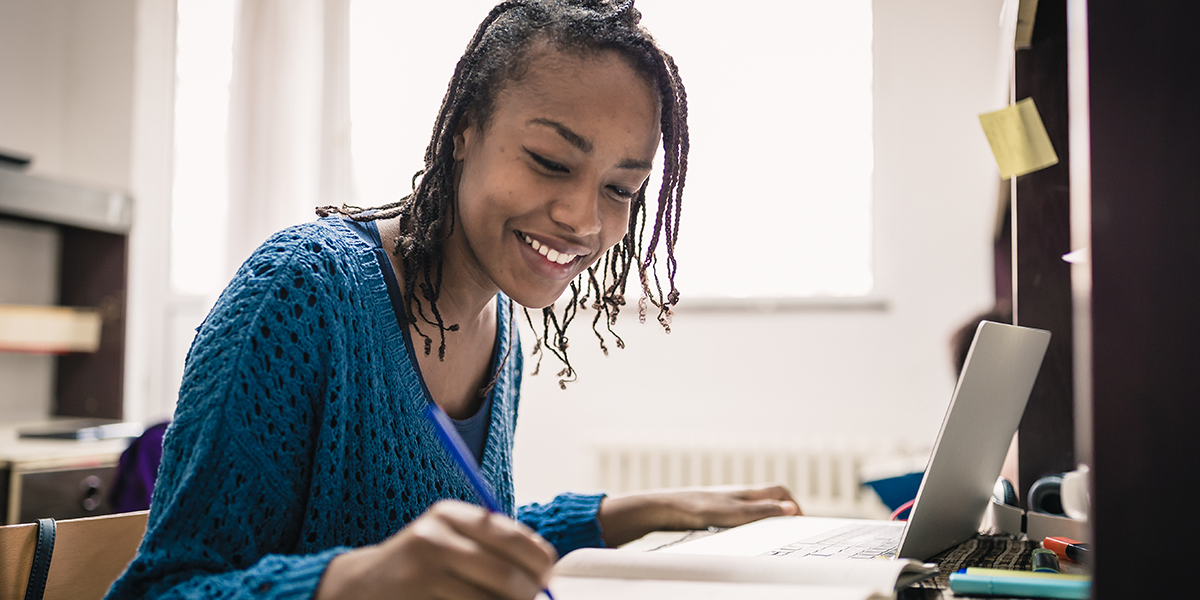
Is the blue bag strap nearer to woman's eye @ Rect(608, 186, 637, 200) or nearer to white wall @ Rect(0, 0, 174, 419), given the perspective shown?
woman's eye @ Rect(608, 186, 637, 200)

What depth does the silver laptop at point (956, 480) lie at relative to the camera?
70cm

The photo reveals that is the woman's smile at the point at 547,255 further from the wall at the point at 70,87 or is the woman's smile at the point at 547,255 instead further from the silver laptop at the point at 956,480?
the wall at the point at 70,87

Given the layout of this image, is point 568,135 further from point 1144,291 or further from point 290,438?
point 1144,291

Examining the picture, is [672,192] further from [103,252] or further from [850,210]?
[103,252]

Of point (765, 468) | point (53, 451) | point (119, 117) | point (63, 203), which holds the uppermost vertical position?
point (119, 117)

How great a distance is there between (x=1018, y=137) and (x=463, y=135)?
1.95 ft

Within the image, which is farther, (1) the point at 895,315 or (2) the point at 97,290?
(2) the point at 97,290

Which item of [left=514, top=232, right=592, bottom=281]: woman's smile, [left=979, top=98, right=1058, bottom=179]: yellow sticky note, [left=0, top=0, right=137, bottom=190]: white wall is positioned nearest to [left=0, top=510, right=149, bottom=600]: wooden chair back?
[left=514, top=232, right=592, bottom=281]: woman's smile

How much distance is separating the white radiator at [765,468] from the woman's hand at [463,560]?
84.8 inches

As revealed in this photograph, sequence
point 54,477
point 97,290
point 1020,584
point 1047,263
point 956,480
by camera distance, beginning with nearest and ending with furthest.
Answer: point 1020,584
point 956,480
point 1047,263
point 54,477
point 97,290

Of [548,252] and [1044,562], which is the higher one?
[548,252]

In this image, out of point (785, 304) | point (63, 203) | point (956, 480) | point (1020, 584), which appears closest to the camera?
point (1020, 584)

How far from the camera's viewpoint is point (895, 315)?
2621 millimetres

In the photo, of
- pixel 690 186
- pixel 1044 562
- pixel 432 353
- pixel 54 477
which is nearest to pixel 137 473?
pixel 54 477
